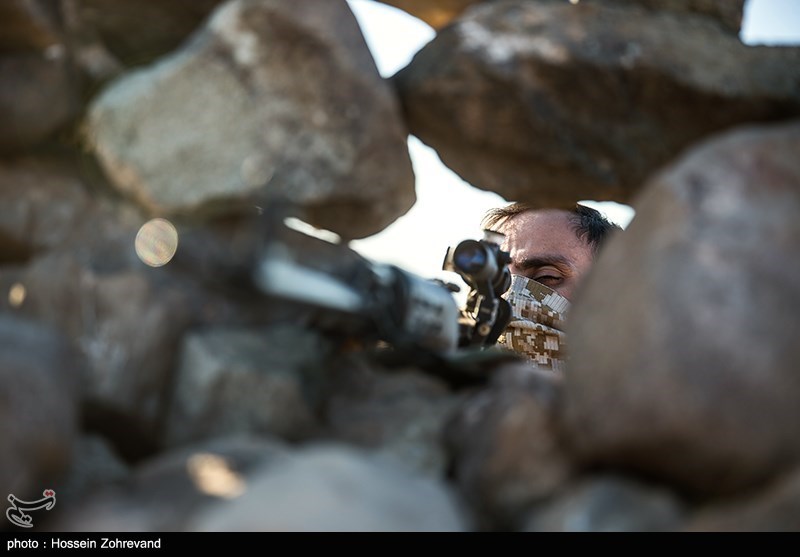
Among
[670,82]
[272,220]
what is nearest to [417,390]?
[272,220]

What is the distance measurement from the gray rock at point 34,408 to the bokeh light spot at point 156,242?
38cm

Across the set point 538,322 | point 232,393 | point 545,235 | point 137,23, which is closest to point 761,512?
point 232,393

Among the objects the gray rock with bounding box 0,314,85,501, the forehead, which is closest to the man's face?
the forehead

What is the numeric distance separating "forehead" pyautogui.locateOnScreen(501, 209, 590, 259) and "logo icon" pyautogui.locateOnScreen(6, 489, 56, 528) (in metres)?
3.61

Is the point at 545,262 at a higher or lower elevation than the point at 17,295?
lower

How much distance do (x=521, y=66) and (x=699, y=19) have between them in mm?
596

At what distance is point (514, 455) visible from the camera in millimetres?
1804

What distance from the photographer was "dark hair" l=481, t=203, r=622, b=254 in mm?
4988

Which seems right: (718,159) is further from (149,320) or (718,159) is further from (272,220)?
(149,320)

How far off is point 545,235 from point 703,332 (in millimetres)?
3411

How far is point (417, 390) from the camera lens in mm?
2283

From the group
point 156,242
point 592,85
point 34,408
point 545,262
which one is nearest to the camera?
point 34,408

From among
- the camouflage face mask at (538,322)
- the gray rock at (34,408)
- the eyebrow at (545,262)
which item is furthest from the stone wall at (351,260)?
the eyebrow at (545,262)

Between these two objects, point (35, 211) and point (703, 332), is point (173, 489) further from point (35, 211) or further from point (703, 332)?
point (703, 332)
